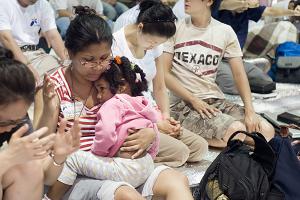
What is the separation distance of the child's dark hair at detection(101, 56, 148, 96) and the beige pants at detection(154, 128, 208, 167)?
378 mm

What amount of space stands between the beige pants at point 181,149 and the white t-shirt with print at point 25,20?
1174mm

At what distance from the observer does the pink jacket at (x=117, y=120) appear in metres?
1.53

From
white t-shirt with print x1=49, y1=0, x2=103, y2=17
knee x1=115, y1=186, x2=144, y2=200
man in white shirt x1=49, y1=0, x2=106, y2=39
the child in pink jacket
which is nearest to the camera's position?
knee x1=115, y1=186, x2=144, y2=200

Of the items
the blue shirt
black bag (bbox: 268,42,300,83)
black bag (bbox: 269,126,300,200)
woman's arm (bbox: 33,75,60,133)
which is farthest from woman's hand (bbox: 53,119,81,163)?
black bag (bbox: 268,42,300,83)

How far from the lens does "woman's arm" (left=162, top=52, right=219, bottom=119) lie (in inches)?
93.5

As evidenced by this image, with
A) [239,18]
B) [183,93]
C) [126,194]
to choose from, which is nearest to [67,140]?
[126,194]

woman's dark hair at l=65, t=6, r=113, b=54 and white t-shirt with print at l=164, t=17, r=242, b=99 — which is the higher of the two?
woman's dark hair at l=65, t=6, r=113, b=54

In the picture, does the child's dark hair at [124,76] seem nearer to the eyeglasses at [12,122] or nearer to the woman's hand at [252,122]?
the eyeglasses at [12,122]

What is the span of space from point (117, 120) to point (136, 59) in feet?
1.99

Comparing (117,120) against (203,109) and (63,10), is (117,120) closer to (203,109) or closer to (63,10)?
(203,109)

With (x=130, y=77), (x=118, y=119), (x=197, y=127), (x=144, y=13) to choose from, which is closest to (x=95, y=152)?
(x=118, y=119)

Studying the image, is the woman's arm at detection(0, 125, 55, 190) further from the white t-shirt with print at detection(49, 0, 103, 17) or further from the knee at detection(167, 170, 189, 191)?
the white t-shirt with print at detection(49, 0, 103, 17)

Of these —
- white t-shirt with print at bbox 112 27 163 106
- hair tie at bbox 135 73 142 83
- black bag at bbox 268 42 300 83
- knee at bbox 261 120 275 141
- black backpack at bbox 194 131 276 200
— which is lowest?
black bag at bbox 268 42 300 83

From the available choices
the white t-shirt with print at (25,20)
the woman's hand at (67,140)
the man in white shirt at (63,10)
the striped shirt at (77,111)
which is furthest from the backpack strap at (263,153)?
the man in white shirt at (63,10)
